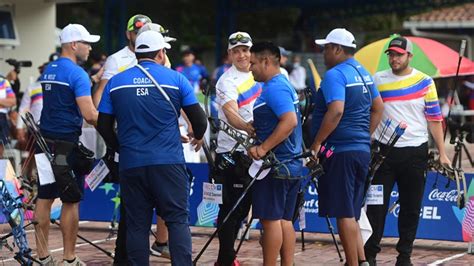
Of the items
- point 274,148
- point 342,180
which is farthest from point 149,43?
point 342,180

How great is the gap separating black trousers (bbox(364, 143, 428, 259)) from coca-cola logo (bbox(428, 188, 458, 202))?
127 centimetres

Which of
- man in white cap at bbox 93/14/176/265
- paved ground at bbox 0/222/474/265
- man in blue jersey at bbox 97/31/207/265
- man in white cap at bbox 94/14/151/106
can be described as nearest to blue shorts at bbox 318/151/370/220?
paved ground at bbox 0/222/474/265

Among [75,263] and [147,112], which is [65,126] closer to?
[75,263]

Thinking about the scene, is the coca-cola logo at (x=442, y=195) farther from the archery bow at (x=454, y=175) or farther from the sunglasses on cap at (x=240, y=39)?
the sunglasses on cap at (x=240, y=39)

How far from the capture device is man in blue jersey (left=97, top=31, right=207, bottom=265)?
7875mm

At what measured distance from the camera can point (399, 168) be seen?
9.62 metres

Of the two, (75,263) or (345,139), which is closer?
(345,139)

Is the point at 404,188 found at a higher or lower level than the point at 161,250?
higher

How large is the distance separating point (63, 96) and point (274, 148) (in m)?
2.07

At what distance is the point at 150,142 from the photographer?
788 cm

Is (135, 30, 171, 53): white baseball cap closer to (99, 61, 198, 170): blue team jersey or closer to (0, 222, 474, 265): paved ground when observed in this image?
(99, 61, 198, 170): blue team jersey

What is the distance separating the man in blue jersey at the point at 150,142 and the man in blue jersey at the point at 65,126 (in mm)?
1302

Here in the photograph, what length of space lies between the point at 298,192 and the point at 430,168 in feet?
6.95

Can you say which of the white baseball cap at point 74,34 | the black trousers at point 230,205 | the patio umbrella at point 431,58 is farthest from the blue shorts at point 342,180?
the patio umbrella at point 431,58
